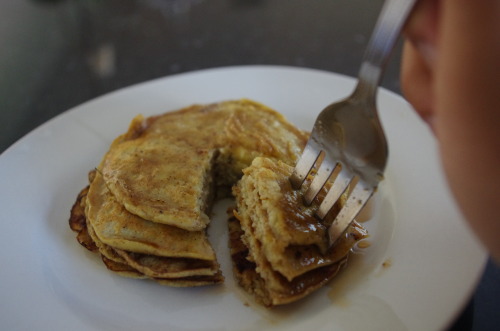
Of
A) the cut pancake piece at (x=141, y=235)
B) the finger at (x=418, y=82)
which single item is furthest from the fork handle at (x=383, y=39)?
the cut pancake piece at (x=141, y=235)

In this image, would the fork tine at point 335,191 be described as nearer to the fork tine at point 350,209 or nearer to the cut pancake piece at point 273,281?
the fork tine at point 350,209

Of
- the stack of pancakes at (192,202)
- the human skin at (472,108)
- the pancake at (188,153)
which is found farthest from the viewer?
the pancake at (188,153)

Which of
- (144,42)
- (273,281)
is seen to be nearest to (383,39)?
(273,281)

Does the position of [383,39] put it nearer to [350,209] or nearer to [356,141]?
[356,141]

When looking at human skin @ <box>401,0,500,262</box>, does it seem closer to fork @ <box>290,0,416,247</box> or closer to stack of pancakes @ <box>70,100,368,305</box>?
fork @ <box>290,0,416,247</box>

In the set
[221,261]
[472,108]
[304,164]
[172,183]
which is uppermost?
[472,108]

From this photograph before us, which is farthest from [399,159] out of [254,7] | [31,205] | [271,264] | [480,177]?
[254,7]

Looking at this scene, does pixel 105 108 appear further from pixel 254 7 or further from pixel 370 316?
pixel 254 7

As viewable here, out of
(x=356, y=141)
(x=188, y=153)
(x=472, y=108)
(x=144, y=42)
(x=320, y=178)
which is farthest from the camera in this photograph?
(x=144, y=42)
